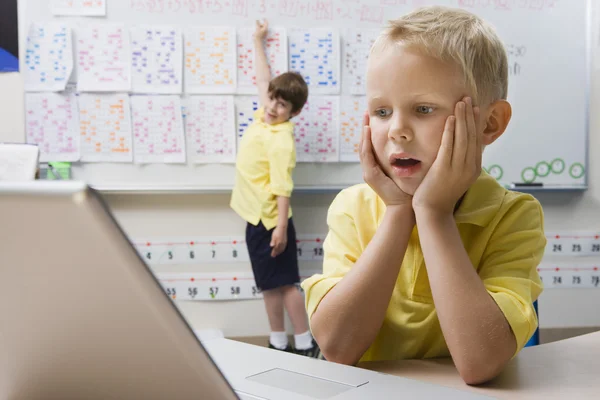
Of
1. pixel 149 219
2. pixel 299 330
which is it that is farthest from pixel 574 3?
pixel 149 219

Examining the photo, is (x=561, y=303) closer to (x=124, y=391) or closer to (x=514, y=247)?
(x=514, y=247)

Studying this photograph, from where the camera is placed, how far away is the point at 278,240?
2.76 meters

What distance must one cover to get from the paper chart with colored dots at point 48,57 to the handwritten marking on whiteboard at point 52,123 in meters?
0.05

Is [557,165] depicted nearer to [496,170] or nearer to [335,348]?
[496,170]

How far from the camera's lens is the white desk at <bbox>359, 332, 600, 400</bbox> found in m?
0.65

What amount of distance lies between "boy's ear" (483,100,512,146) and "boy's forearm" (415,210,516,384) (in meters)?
0.17

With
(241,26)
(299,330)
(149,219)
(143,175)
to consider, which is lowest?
(299,330)

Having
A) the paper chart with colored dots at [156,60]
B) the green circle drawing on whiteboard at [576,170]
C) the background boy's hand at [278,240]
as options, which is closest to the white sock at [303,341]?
the background boy's hand at [278,240]

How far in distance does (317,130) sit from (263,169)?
0.35 meters

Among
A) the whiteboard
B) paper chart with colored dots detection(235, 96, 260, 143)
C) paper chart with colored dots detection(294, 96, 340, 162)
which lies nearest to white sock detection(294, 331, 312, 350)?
the whiteboard

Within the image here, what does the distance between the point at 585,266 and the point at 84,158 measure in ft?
8.24

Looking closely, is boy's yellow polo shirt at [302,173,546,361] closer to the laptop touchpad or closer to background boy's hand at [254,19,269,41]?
the laptop touchpad

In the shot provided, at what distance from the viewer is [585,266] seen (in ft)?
10.5

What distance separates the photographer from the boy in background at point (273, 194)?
8.98 feet
